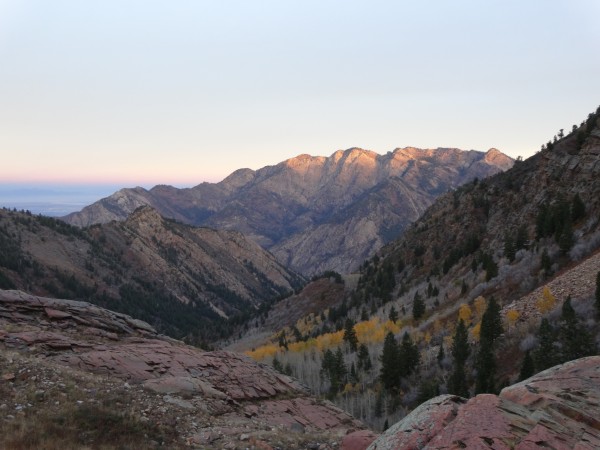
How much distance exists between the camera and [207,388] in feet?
81.1

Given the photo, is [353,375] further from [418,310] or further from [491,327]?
[491,327]

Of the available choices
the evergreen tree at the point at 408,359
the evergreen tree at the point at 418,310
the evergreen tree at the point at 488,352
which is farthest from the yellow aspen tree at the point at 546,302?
the evergreen tree at the point at 418,310

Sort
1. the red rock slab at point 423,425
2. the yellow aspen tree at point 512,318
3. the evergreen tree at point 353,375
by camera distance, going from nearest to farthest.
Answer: the red rock slab at point 423,425 < the yellow aspen tree at point 512,318 < the evergreen tree at point 353,375

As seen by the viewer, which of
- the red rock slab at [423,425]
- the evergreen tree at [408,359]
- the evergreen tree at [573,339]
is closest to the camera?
the red rock slab at [423,425]

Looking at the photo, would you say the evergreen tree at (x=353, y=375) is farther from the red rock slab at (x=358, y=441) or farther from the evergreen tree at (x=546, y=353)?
the red rock slab at (x=358, y=441)

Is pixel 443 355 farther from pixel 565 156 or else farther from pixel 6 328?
pixel 565 156

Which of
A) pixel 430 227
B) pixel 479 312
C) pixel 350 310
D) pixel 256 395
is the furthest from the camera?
pixel 430 227

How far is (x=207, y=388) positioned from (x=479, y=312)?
53060 millimetres

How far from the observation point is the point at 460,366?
164ft

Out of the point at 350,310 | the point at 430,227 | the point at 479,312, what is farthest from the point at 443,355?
the point at 430,227

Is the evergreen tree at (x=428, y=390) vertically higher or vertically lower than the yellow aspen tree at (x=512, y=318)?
lower

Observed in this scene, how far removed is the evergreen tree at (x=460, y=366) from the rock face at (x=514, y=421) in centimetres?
3565

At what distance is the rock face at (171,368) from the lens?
Result: 22.7 meters

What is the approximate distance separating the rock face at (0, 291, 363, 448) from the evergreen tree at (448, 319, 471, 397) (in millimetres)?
24584
